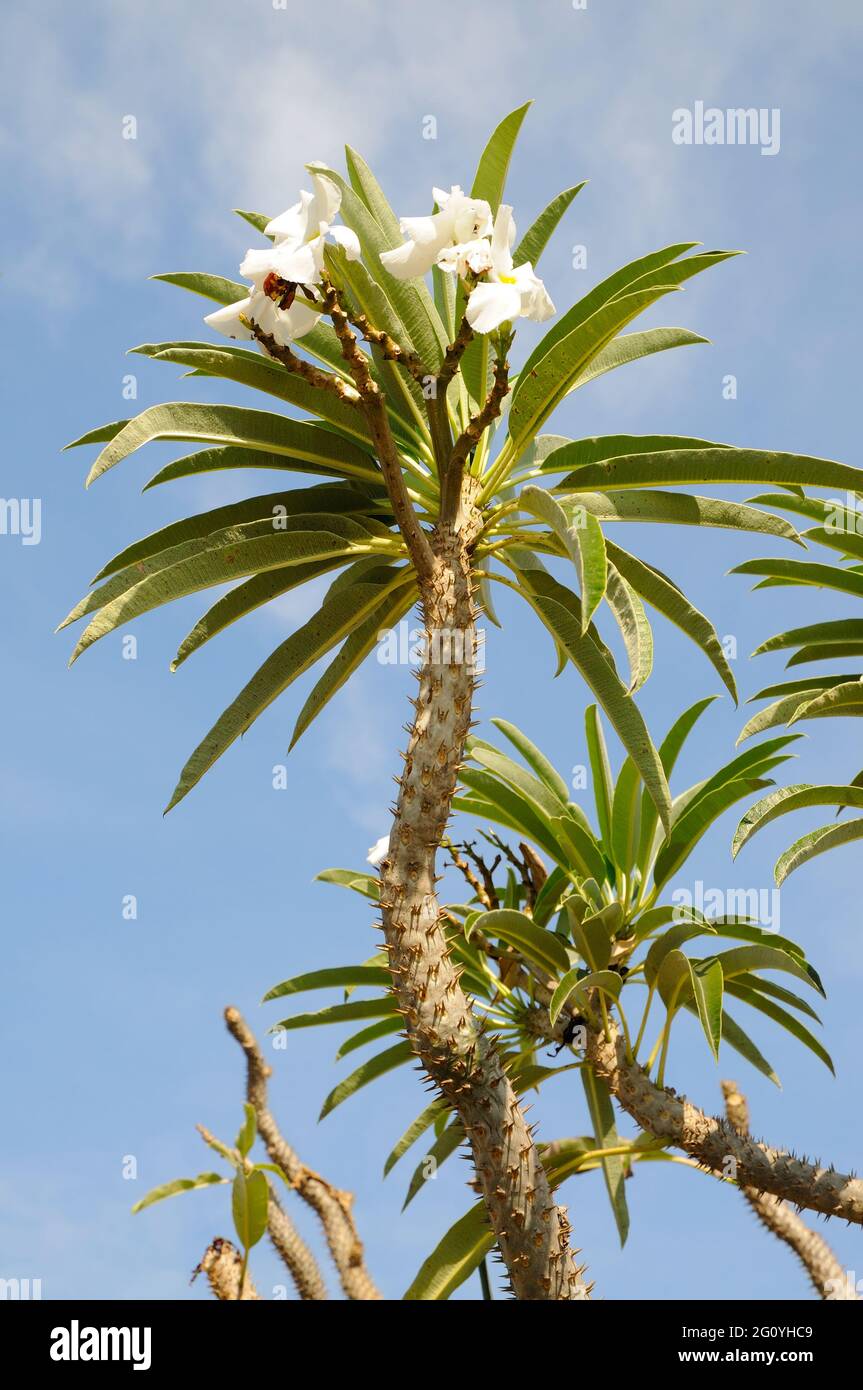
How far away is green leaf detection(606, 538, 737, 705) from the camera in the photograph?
4.39 meters

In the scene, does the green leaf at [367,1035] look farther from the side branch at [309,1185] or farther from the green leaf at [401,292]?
the green leaf at [401,292]

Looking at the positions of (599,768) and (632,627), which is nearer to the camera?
(632,627)

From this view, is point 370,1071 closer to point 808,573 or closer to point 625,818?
point 625,818

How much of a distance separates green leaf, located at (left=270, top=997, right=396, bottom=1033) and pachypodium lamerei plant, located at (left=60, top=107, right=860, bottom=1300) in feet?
5.02

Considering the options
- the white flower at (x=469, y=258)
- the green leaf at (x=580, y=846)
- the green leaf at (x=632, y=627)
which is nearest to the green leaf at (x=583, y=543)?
the green leaf at (x=632, y=627)

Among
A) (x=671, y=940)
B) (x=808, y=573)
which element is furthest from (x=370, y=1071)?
(x=808, y=573)

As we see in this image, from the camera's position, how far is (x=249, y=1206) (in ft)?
15.7

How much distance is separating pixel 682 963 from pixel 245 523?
2440 mm

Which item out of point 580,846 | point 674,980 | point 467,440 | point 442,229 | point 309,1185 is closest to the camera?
point 442,229

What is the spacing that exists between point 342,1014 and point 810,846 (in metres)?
2.43

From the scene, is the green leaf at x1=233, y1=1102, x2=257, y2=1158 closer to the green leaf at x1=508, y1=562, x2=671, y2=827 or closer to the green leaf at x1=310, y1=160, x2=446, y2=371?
the green leaf at x1=508, y1=562, x2=671, y2=827

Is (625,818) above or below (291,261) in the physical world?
below

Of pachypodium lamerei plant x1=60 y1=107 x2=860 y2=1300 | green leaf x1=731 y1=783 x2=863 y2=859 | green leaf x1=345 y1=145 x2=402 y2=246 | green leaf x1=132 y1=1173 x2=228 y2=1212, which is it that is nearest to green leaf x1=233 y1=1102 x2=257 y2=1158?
green leaf x1=132 y1=1173 x2=228 y2=1212
